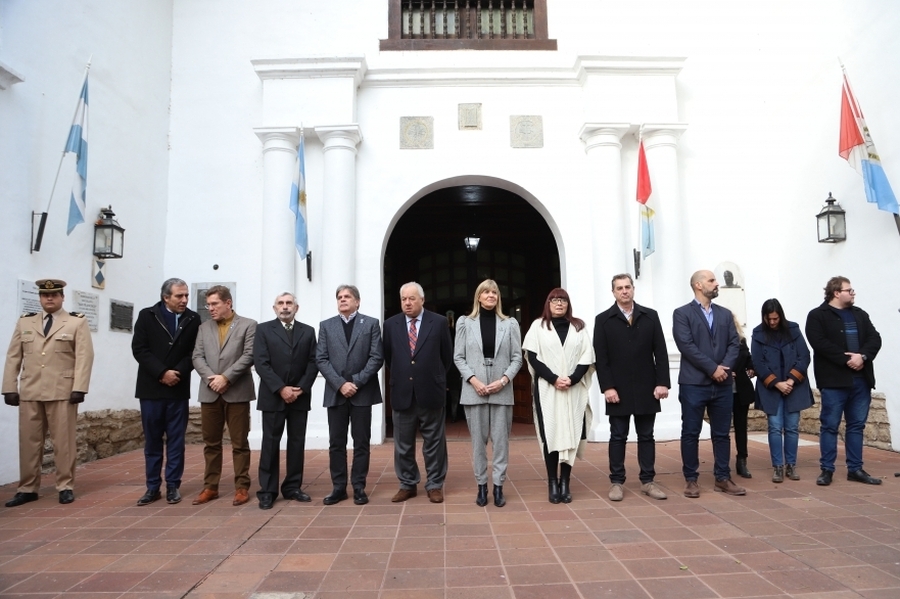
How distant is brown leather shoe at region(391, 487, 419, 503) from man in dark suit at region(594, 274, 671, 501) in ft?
4.79

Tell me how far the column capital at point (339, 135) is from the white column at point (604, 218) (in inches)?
108

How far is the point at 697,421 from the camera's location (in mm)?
4719

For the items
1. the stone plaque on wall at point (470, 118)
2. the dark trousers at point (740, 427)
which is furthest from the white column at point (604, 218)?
the dark trousers at point (740, 427)

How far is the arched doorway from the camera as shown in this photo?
10.5 metres

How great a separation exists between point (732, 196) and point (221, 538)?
22.6 ft

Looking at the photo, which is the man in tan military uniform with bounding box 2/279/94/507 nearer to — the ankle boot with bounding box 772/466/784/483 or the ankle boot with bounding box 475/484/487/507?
the ankle boot with bounding box 475/484/487/507

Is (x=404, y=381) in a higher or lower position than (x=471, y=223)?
lower

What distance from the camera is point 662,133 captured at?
24.7ft

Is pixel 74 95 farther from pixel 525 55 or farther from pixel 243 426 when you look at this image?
pixel 525 55

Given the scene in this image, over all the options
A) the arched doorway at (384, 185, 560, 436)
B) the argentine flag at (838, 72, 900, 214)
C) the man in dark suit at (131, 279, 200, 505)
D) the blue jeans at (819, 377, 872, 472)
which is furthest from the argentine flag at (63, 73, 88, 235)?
the argentine flag at (838, 72, 900, 214)

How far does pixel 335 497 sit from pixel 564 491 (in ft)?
5.50

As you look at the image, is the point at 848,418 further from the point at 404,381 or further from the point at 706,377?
the point at 404,381

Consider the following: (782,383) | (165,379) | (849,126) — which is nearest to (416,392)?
(165,379)

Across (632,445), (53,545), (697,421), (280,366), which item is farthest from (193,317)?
(632,445)
